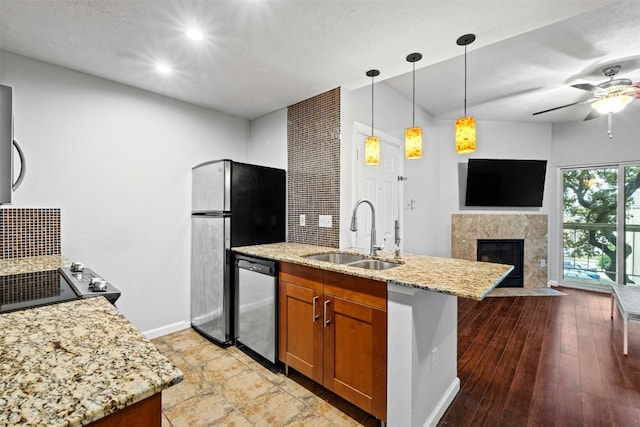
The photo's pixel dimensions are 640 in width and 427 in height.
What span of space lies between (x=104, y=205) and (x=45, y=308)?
5.98ft

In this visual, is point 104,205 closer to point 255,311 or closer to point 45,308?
point 255,311

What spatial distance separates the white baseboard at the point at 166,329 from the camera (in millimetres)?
2873

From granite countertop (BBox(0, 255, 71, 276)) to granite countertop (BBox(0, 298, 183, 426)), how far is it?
34.9 inches

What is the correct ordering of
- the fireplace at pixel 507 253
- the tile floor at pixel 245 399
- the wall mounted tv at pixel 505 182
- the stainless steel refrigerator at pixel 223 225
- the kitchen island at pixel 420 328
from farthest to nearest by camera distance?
the fireplace at pixel 507 253, the wall mounted tv at pixel 505 182, the stainless steel refrigerator at pixel 223 225, the tile floor at pixel 245 399, the kitchen island at pixel 420 328

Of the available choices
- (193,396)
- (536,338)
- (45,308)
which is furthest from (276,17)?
(536,338)

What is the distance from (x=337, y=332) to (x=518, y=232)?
438 centimetres

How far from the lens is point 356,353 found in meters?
1.78

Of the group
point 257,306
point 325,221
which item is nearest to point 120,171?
point 257,306

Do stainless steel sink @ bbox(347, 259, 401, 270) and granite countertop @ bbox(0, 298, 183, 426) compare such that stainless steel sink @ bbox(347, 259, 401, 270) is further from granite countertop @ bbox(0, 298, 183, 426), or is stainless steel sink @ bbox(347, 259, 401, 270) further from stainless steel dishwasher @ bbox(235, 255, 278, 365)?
granite countertop @ bbox(0, 298, 183, 426)

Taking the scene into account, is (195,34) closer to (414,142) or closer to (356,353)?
(414,142)

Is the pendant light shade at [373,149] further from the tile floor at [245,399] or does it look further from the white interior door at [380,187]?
the tile floor at [245,399]

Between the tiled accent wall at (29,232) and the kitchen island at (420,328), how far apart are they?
212cm

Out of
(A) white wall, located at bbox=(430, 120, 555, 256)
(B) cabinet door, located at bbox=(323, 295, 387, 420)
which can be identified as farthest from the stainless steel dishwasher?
(A) white wall, located at bbox=(430, 120, 555, 256)

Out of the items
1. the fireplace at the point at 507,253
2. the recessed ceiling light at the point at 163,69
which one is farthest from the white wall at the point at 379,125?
the fireplace at the point at 507,253
